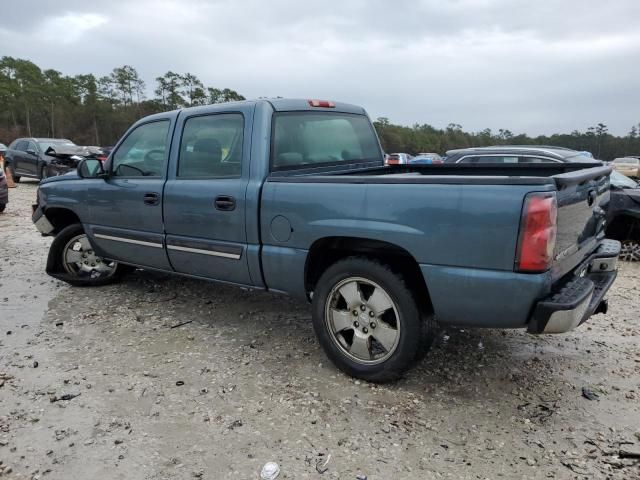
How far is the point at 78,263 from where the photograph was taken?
538 centimetres

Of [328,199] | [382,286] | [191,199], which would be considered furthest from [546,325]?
[191,199]

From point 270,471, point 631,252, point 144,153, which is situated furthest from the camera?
point 631,252

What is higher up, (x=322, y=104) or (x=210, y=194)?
(x=322, y=104)

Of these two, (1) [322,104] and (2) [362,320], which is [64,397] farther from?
(1) [322,104]

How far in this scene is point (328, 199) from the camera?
3.08 metres

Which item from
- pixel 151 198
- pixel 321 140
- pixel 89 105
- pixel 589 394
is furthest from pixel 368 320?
pixel 89 105

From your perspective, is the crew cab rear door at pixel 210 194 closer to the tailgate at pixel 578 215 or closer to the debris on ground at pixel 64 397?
the debris on ground at pixel 64 397

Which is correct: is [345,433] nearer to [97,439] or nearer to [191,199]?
[97,439]

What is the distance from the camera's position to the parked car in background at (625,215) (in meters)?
6.60

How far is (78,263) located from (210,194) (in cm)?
261

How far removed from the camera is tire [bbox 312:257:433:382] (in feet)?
9.57

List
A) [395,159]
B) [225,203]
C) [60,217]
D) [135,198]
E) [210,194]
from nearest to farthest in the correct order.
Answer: [225,203]
[210,194]
[135,198]
[60,217]
[395,159]

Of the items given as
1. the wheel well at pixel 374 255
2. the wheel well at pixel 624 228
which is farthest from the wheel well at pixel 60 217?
Result: the wheel well at pixel 624 228

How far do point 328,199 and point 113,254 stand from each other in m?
2.77
